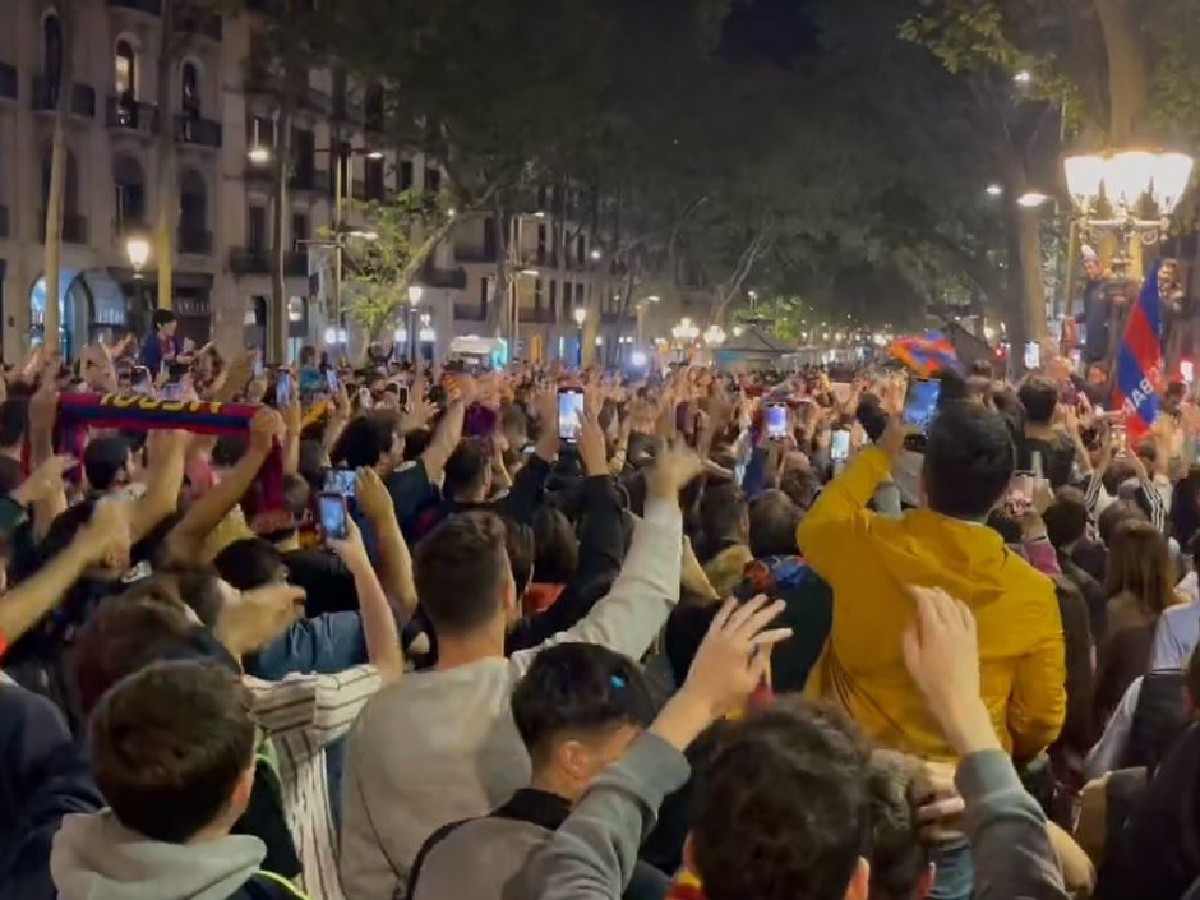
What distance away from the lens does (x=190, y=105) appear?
4431 cm

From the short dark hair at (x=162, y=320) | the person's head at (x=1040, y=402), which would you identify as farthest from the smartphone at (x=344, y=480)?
the short dark hair at (x=162, y=320)

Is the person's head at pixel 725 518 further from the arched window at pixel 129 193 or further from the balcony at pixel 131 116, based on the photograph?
the arched window at pixel 129 193

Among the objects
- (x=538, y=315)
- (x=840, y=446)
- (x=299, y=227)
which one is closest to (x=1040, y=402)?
(x=840, y=446)

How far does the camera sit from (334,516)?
5352 mm

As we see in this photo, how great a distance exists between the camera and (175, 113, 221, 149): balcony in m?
Answer: 43.6

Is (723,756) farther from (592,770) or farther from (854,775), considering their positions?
(592,770)

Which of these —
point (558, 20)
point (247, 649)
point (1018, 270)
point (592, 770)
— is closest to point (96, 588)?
point (247, 649)

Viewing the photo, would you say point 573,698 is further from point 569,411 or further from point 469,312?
point 469,312

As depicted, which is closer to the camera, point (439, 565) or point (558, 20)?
point (439, 565)

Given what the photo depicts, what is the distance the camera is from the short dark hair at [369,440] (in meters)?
8.27

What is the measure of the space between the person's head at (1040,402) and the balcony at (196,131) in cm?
3751

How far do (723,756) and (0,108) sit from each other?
123ft

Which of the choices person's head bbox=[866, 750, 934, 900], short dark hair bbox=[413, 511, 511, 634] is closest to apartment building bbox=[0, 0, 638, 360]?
short dark hair bbox=[413, 511, 511, 634]

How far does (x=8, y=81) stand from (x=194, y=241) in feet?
30.5
